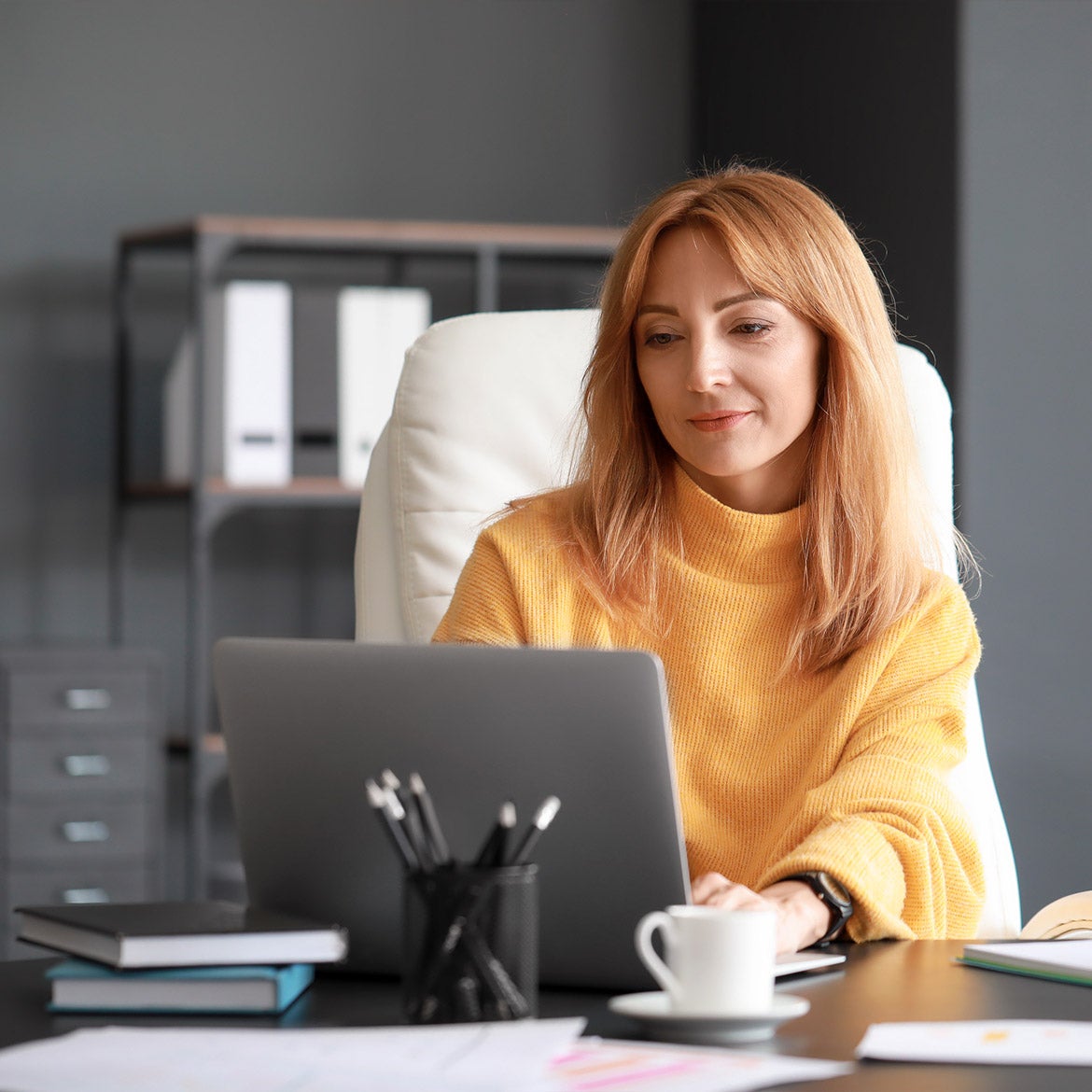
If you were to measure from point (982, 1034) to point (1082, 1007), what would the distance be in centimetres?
11

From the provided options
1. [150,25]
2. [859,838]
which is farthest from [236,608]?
[859,838]

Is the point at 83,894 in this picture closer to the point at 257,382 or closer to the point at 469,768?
the point at 257,382

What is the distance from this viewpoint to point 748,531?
1520 mm

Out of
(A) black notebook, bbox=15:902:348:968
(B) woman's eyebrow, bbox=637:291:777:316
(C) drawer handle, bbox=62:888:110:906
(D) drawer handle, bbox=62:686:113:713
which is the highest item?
(B) woman's eyebrow, bbox=637:291:777:316

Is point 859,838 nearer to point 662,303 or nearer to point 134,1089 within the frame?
point 662,303

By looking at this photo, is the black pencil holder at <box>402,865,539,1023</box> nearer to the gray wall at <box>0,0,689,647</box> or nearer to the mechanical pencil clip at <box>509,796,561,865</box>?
the mechanical pencil clip at <box>509,796,561,865</box>

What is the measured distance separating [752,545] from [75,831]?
1.75m

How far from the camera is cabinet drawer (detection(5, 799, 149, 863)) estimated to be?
9.24 ft

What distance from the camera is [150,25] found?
334 cm

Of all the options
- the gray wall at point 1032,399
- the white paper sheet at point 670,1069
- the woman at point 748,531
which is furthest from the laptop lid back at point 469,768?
the gray wall at point 1032,399

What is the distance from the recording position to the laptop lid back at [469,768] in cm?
84

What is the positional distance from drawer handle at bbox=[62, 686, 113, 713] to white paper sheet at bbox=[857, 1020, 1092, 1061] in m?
2.28

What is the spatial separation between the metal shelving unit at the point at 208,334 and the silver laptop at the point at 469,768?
83.0 inches

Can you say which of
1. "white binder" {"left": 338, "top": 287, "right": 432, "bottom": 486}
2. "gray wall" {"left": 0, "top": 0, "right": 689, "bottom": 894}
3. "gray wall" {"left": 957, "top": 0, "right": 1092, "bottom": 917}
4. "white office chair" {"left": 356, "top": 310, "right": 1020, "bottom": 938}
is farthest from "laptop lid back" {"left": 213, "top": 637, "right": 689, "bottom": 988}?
"gray wall" {"left": 0, "top": 0, "right": 689, "bottom": 894}
